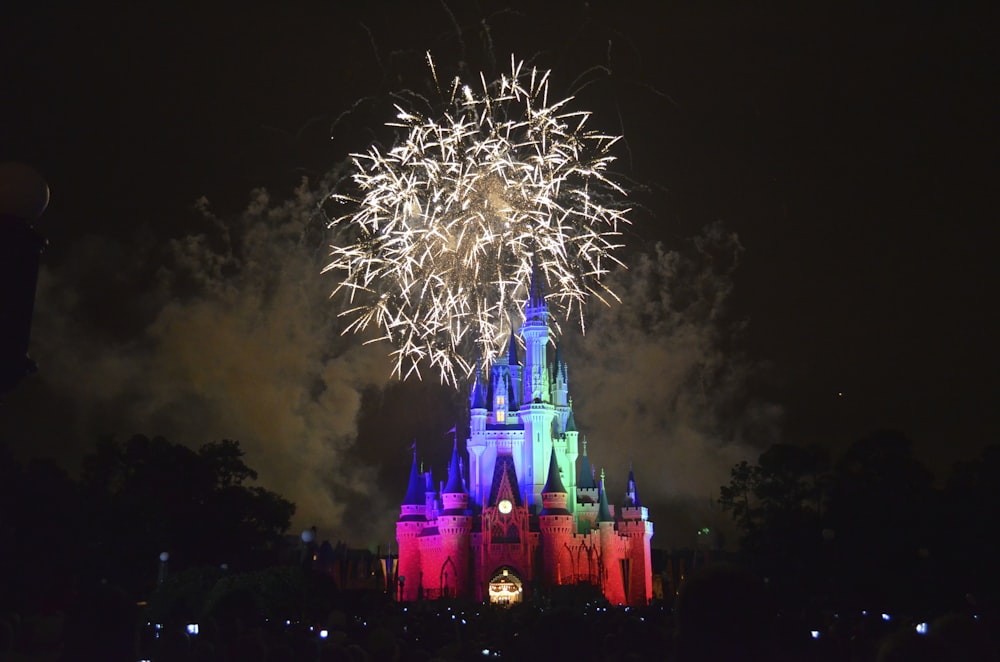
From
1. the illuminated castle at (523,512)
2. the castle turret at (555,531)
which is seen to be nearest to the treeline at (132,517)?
the illuminated castle at (523,512)

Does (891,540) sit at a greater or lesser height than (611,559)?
lesser

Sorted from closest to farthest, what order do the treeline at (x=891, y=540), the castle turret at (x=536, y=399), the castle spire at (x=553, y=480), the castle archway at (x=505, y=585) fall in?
the treeline at (x=891, y=540), the castle archway at (x=505, y=585), the castle spire at (x=553, y=480), the castle turret at (x=536, y=399)

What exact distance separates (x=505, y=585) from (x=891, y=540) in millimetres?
37469

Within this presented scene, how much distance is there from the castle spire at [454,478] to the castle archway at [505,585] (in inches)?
297

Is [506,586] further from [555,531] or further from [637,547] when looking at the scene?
[637,547]

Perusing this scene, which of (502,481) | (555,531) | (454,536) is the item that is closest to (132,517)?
(454,536)

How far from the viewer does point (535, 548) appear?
2904 inches

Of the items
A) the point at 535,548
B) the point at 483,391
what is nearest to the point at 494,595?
the point at 535,548

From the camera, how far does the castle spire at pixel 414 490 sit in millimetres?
78938

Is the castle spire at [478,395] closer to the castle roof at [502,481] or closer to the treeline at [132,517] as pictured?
the castle roof at [502,481]

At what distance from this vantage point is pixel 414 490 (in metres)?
79.6

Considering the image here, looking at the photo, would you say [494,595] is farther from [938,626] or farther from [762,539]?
[938,626]

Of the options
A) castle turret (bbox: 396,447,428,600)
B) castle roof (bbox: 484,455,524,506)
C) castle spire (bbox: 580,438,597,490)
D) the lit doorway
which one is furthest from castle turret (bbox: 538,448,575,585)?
castle turret (bbox: 396,447,428,600)

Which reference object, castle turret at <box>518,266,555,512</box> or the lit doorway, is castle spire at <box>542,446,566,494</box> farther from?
the lit doorway
